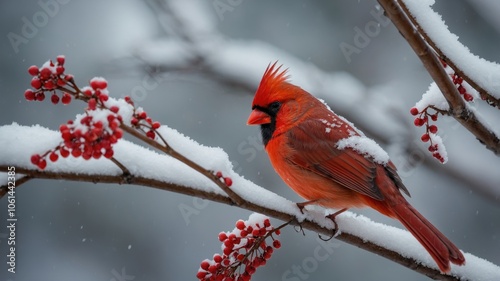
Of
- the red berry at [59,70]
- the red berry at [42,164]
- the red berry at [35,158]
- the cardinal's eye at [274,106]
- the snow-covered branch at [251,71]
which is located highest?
the snow-covered branch at [251,71]

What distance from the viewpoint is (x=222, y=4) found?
6.06m

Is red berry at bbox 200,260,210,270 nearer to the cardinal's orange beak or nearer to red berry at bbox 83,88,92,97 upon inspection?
red berry at bbox 83,88,92,97

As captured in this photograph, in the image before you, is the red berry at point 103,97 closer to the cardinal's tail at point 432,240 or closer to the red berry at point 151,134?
the red berry at point 151,134

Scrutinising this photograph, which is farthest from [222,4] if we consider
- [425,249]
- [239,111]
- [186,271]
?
[425,249]

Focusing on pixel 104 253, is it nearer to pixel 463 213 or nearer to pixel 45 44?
pixel 45 44

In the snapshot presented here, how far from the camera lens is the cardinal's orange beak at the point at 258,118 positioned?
2.99 meters

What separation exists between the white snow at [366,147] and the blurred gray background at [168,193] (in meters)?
2.06

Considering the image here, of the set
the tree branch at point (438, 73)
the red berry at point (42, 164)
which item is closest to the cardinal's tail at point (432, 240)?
the tree branch at point (438, 73)

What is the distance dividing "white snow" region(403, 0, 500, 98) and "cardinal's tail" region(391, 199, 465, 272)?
1.86 ft

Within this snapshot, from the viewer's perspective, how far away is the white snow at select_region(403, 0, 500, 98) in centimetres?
164

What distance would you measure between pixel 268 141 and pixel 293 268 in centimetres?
227

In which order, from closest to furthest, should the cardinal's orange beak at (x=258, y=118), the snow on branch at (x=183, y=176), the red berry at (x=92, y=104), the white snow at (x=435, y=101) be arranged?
the red berry at (x=92, y=104), the snow on branch at (x=183, y=176), the white snow at (x=435, y=101), the cardinal's orange beak at (x=258, y=118)

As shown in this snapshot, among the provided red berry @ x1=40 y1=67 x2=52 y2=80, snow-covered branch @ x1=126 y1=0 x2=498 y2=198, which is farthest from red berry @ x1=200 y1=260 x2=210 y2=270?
snow-covered branch @ x1=126 y1=0 x2=498 y2=198

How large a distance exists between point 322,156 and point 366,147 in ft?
0.89
